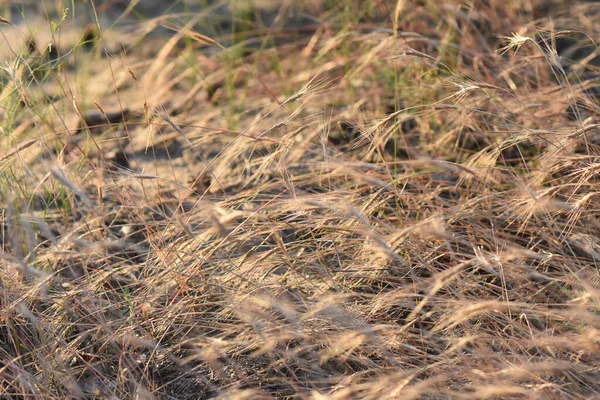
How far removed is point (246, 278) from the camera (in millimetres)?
1590

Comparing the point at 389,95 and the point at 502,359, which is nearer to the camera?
the point at 502,359

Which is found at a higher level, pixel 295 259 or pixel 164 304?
pixel 295 259

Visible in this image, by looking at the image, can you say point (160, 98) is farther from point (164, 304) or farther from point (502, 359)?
point (502, 359)

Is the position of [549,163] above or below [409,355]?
above

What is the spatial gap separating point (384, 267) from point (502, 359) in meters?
0.32

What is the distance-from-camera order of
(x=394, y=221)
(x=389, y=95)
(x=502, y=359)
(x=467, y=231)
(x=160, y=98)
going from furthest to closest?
(x=160, y=98) → (x=389, y=95) → (x=394, y=221) → (x=467, y=231) → (x=502, y=359)

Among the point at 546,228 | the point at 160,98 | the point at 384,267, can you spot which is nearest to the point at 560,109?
the point at 546,228

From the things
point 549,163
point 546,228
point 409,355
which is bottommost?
point 409,355

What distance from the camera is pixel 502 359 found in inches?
53.4

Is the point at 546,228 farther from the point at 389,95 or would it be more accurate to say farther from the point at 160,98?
the point at 160,98

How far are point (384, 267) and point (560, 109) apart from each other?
86 centimetres

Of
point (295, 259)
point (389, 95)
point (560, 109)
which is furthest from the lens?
point (389, 95)

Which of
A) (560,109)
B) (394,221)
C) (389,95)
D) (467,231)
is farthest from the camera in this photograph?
(389,95)

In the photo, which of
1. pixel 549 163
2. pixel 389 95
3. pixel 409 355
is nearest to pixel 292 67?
pixel 389 95
